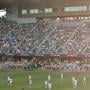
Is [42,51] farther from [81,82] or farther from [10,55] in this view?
[81,82]

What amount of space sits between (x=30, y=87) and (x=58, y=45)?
106 feet

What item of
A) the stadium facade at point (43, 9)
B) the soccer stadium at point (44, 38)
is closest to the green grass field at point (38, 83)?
the soccer stadium at point (44, 38)

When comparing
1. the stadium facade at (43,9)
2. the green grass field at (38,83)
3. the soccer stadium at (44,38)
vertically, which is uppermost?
the stadium facade at (43,9)

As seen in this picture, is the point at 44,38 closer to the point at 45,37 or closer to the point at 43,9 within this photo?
the point at 45,37

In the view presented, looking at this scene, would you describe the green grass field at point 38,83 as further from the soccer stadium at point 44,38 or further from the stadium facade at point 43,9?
the stadium facade at point 43,9

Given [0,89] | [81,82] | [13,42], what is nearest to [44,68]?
[13,42]

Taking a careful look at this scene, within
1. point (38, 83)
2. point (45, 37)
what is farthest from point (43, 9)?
point (38, 83)

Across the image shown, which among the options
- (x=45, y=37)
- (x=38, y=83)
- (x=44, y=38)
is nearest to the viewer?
(x=38, y=83)

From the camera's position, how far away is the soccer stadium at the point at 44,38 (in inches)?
2874

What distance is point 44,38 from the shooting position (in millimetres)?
85562

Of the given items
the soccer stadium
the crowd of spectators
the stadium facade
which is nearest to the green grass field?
the soccer stadium

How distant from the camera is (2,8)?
9312 centimetres

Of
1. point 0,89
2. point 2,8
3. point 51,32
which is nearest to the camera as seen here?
point 0,89

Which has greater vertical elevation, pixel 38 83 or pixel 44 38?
pixel 44 38
